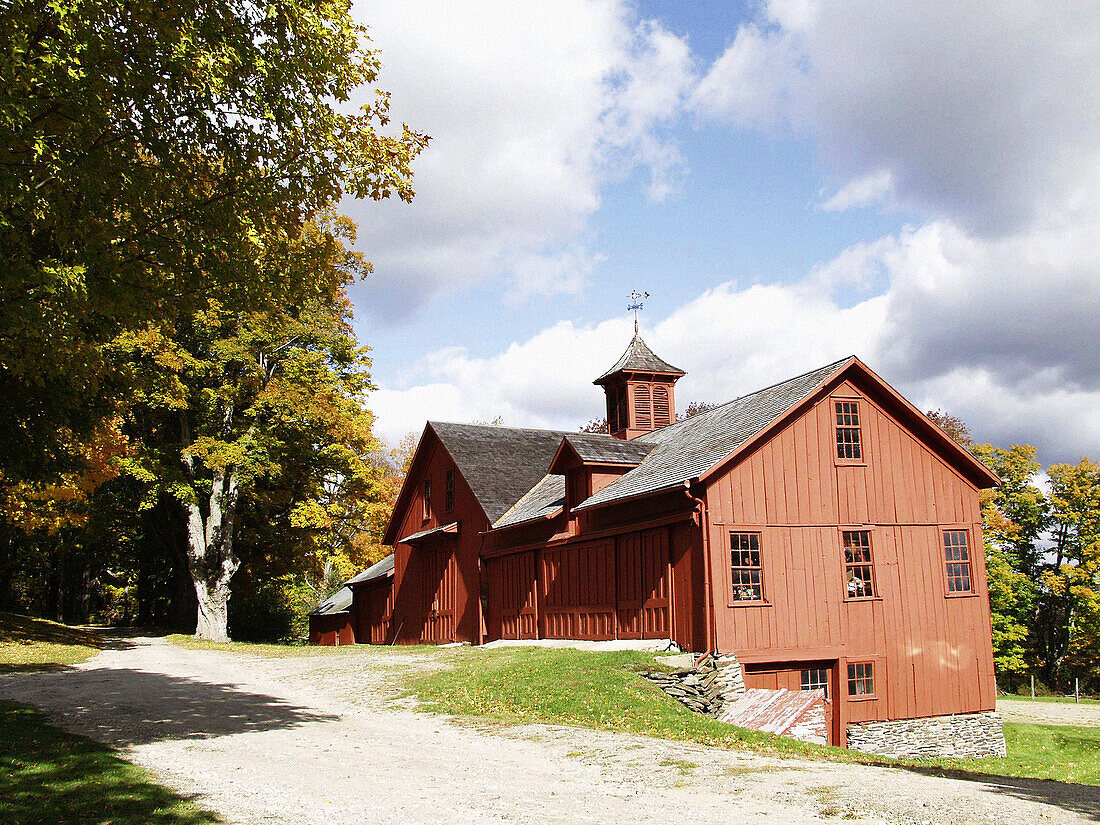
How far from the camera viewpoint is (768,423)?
19672 millimetres

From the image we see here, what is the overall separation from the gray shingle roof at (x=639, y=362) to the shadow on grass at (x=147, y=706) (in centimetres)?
1757

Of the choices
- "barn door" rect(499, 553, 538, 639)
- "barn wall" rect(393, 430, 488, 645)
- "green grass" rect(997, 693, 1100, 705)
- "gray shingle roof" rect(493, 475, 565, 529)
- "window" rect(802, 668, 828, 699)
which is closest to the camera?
"window" rect(802, 668, 828, 699)

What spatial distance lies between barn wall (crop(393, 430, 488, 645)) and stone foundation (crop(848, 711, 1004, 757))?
12905 mm

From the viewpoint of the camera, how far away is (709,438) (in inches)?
867

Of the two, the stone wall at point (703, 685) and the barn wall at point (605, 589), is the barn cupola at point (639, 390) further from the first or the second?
the stone wall at point (703, 685)

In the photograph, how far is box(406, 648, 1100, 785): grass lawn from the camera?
13805 millimetres

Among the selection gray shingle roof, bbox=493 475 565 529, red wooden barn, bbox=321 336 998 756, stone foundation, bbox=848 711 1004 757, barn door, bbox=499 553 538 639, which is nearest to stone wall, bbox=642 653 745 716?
red wooden barn, bbox=321 336 998 756

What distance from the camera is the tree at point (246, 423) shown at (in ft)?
102

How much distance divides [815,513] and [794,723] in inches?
184

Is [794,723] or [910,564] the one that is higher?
[910,564]

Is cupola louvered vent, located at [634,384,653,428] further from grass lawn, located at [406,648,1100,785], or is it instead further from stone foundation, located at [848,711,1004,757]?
stone foundation, located at [848,711,1004,757]

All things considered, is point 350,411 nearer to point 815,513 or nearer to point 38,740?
point 815,513

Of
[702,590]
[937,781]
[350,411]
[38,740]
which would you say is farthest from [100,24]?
[350,411]

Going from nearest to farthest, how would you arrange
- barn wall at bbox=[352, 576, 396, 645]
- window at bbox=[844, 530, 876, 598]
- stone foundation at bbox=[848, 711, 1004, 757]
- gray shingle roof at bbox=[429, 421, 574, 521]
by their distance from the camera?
1. stone foundation at bbox=[848, 711, 1004, 757]
2. window at bbox=[844, 530, 876, 598]
3. gray shingle roof at bbox=[429, 421, 574, 521]
4. barn wall at bbox=[352, 576, 396, 645]
